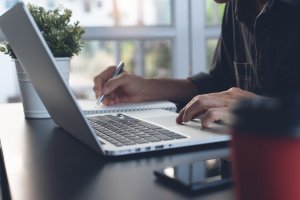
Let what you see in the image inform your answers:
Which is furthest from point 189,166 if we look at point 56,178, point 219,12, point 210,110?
point 219,12

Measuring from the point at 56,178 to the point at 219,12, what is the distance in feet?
6.95

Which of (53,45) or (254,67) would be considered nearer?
(53,45)

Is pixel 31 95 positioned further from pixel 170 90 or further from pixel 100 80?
pixel 170 90

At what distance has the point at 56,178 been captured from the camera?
1.92 ft

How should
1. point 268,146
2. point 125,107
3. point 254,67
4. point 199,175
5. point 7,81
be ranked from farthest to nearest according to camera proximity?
point 7,81
point 254,67
point 125,107
point 199,175
point 268,146

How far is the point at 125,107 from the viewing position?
1105mm

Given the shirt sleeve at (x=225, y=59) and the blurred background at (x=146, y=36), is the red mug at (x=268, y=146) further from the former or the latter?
the blurred background at (x=146, y=36)

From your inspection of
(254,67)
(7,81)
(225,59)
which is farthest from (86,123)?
(7,81)

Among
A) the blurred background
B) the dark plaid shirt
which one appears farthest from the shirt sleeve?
the blurred background

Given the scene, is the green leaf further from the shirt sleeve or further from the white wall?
the white wall

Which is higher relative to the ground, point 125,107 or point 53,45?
point 53,45

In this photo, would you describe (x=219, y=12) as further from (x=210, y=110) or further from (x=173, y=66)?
(x=210, y=110)

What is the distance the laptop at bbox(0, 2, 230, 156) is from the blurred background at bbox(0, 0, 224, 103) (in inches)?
57.5

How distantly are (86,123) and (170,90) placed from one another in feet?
2.24
